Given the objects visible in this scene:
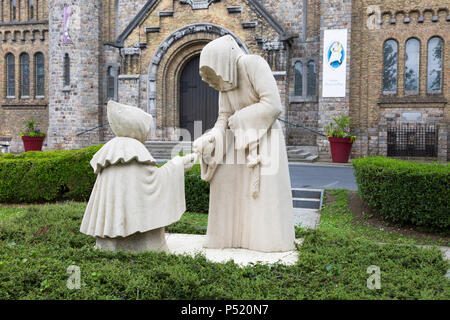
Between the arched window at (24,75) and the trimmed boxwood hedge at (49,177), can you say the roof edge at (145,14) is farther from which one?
the trimmed boxwood hedge at (49,177)

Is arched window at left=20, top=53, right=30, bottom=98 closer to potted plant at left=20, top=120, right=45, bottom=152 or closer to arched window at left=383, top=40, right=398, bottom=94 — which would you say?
potted plant at left=20, top=120, right=45, bottom=152

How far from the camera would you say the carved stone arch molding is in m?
18.9

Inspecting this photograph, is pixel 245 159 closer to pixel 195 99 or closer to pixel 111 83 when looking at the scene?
pixel 195 99

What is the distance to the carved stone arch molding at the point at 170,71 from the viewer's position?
1886 centimetres

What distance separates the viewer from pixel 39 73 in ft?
78.2

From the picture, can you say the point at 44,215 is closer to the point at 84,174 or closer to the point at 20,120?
the point at 84,174

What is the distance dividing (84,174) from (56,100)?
12919mm

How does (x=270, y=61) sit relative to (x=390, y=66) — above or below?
above

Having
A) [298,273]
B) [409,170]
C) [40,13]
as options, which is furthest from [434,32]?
[40,13]

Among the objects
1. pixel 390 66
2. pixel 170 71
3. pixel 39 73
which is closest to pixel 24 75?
pixel 39 73

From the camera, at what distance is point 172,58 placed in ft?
63.6

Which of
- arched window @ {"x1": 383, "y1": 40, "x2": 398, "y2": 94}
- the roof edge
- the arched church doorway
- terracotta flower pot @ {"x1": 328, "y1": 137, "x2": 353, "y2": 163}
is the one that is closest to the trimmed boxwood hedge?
terracotta flower pot @ {"x1": 328, "y1": 137, "x2": 353, "y2": 163}

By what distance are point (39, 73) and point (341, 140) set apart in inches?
666

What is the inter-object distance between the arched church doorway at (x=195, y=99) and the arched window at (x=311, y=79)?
13.7 ft
